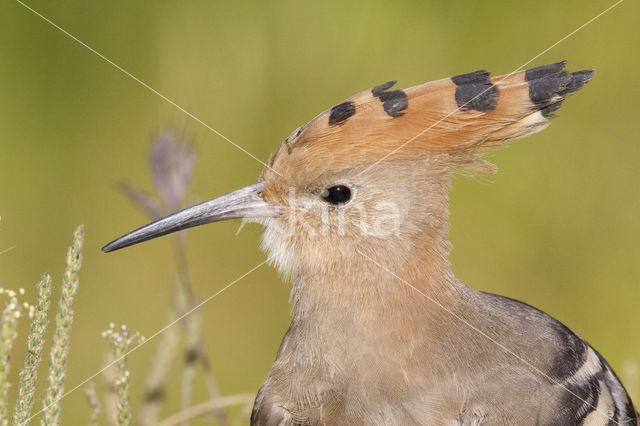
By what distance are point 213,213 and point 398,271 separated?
391 millimetres

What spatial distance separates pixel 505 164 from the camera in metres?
2.86

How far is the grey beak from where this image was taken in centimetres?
166

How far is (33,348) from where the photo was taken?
1.16 metres

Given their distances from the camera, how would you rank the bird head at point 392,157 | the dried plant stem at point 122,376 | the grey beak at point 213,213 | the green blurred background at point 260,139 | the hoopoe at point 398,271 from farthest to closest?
the green blurred background at point 260,139 < the grey beak at point 213,213 < the bird head at point 392,157 < the hoopoe at point 398,271 < the dried plant stem at point 122,376

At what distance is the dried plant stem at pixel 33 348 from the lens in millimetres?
1156

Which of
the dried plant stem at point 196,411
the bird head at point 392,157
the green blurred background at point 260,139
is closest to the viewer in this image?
the bird head at point 392,157

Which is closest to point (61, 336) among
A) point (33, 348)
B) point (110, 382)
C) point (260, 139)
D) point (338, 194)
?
point (33, 348)

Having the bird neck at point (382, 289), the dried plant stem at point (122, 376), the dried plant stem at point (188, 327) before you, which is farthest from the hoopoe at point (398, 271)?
the dried plant stem at point (122, 376)

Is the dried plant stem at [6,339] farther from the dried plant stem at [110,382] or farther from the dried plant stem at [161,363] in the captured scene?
the dried plant stem at [161,363]

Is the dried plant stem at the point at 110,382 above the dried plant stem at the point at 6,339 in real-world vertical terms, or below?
below

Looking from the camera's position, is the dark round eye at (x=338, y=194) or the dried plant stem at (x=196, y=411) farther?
the dried plant stem at (x=196, y=411)

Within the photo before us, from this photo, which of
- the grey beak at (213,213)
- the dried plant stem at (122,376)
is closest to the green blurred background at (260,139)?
the grey beak at (213,213)

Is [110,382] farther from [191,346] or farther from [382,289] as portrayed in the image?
[382,289]

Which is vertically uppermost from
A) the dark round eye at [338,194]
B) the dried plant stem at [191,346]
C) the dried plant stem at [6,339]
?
the dried plant stem at [6,339]
